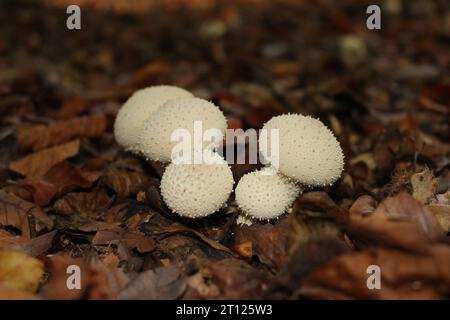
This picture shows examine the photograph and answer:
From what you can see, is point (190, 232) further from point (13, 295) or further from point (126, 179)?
point (13, 295)

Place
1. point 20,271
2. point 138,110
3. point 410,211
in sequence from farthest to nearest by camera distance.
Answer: point 138,110, point 410,211, point 20,271

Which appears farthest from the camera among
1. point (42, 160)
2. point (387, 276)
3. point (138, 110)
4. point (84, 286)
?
point (42, 160)

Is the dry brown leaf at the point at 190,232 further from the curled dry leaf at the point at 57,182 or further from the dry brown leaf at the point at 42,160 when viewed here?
the dry brown leaf at the point at 42,160

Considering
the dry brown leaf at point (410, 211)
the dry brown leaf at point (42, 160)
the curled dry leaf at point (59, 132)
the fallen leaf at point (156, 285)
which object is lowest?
the fallen leaf at point (156, 285)

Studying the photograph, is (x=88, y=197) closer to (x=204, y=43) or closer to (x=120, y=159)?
(x=120, y=159)

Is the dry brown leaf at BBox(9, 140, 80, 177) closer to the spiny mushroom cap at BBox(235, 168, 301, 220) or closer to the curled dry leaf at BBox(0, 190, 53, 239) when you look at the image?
the curled dry leaf at BBox(0, 190, 53, 239)

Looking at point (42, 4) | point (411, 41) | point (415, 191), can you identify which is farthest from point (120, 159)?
point (42, 4)

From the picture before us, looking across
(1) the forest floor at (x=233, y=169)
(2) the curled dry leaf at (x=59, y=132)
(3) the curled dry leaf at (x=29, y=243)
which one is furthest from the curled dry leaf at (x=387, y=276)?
(2) the curled dry leaf at (x=59, y=132)

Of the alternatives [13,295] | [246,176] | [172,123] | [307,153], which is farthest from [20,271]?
[307,153]
